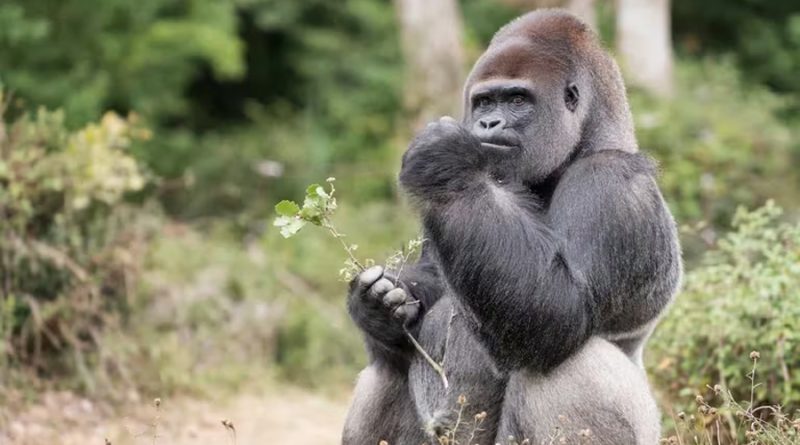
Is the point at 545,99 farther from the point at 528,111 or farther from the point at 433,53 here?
the point at 433,53

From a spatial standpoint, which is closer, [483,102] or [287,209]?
[287,209]

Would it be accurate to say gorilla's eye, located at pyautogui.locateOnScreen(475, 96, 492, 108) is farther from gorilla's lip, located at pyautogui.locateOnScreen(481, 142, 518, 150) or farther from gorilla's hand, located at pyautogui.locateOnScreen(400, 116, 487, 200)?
gorilla's hand, located at pyautogui.locateOnScreen(400, 116, 487, 200)

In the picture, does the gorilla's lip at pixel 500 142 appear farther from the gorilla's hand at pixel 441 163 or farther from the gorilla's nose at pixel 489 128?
the gorilla's hand at pixel 441 163

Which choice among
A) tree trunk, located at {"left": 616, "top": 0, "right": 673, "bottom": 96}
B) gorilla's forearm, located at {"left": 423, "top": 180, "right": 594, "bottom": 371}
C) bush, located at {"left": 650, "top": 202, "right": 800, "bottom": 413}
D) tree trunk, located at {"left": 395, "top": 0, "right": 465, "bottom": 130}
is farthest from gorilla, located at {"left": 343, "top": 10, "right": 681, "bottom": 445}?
tree trunk, located at {"left": 616, "top": 0, "right": 673, "bottom": 96}

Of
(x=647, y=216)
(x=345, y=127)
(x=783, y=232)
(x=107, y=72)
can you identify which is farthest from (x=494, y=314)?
(x=345, y=127)

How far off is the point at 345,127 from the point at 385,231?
4.17 m

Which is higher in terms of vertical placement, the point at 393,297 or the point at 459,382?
the point at 393,297

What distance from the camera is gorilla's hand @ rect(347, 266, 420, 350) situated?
4.48 metres

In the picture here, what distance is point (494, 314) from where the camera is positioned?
13.5 ft

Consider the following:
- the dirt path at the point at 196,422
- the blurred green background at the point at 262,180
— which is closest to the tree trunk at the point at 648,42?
the blurred green background at the point at 262,180

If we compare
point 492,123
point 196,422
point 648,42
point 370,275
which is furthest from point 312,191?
point 648,42

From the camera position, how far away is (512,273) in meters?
4.05

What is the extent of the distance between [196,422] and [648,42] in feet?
28.4

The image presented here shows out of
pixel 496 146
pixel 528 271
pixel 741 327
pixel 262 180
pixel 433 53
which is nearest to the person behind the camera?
pixel 528 271
